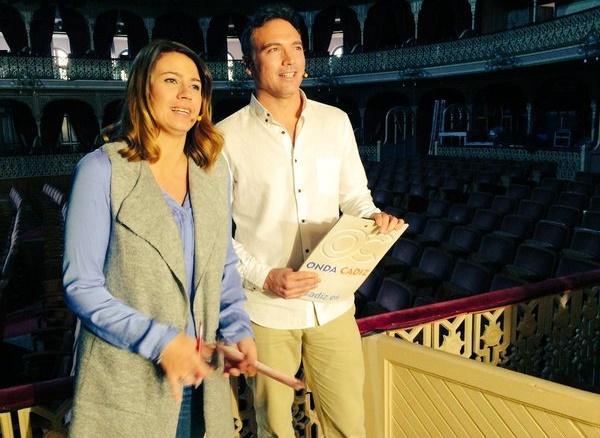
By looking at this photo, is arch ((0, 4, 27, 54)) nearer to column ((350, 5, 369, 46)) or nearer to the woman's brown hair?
column ((350, 5, 369, 46))

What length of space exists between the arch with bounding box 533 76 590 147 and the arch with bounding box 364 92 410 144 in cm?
548

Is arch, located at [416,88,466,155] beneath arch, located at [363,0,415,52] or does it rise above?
beneath

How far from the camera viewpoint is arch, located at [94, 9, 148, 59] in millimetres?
20875

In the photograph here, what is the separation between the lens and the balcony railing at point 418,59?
12.7m

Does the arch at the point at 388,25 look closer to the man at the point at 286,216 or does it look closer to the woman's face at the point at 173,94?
the man at the point at 286,216

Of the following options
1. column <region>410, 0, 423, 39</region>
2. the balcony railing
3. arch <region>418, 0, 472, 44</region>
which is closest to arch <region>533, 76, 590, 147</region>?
the balcony railing

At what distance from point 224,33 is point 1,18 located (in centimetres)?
831

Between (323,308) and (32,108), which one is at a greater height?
(32,108)

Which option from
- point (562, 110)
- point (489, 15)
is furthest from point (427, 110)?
point (562, 110)

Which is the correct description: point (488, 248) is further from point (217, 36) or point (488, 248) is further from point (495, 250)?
point (217, 36)

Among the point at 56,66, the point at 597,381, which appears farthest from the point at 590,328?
the point at 56,66

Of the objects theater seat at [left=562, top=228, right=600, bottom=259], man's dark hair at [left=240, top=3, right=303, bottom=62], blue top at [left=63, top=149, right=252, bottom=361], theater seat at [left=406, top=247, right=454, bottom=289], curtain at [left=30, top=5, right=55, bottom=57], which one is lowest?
theater seat at [left=406, top=247, right=454, bottom=289]

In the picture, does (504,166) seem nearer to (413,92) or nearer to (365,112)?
(413,92)

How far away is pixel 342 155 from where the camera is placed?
73.2 inches
